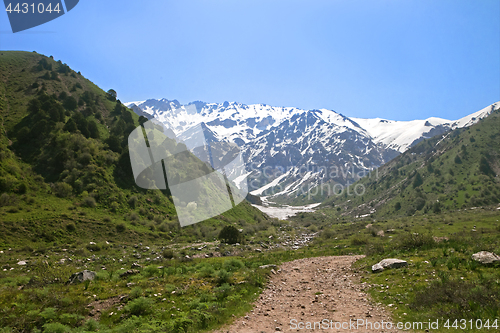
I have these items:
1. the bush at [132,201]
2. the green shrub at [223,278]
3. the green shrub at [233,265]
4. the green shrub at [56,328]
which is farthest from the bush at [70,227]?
the green shrub at [56,328]

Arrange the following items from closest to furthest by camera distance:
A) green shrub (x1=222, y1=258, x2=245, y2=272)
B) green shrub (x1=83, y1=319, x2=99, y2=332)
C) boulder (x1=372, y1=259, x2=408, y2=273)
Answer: green shrub (x1=83, y1=319, x2=99, y2=332) < boulder (x1=372, y1=259, x2=408, y2=273) < green shrub (x1=222, y1=258, x2=245, y2=272)

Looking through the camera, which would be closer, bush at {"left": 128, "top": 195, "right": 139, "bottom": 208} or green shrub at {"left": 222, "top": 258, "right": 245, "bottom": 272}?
green shrub at {"left": 222, "top": 258, "right": 245, "bottom": 272}

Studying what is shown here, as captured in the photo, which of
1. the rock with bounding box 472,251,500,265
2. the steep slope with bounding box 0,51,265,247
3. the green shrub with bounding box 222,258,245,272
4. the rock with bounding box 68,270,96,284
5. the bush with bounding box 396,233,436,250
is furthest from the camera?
the steep slope with bounding box 0,51,265,247

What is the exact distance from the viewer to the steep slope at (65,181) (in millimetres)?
34938

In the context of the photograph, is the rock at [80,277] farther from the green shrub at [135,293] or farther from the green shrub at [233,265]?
the green shrub at [233,265]

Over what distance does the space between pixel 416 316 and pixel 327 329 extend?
11.7 feet

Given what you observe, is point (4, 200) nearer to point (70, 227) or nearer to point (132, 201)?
point (70, 227)

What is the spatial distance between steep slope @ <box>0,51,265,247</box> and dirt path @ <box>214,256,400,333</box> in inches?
1305

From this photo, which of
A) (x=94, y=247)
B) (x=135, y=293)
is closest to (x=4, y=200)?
(x=94, y=247)

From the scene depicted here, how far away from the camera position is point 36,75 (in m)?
86.5

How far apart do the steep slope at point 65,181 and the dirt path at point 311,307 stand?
33.2m

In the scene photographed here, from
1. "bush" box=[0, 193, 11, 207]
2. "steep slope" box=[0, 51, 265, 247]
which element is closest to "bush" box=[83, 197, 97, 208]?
"steep slope" box=[0, 51, 265, 247]

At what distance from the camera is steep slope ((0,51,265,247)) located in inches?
1375

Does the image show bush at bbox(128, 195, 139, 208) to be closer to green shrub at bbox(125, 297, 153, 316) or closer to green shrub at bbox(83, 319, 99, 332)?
green shrub at bbox(125, 297, 153, 316)
